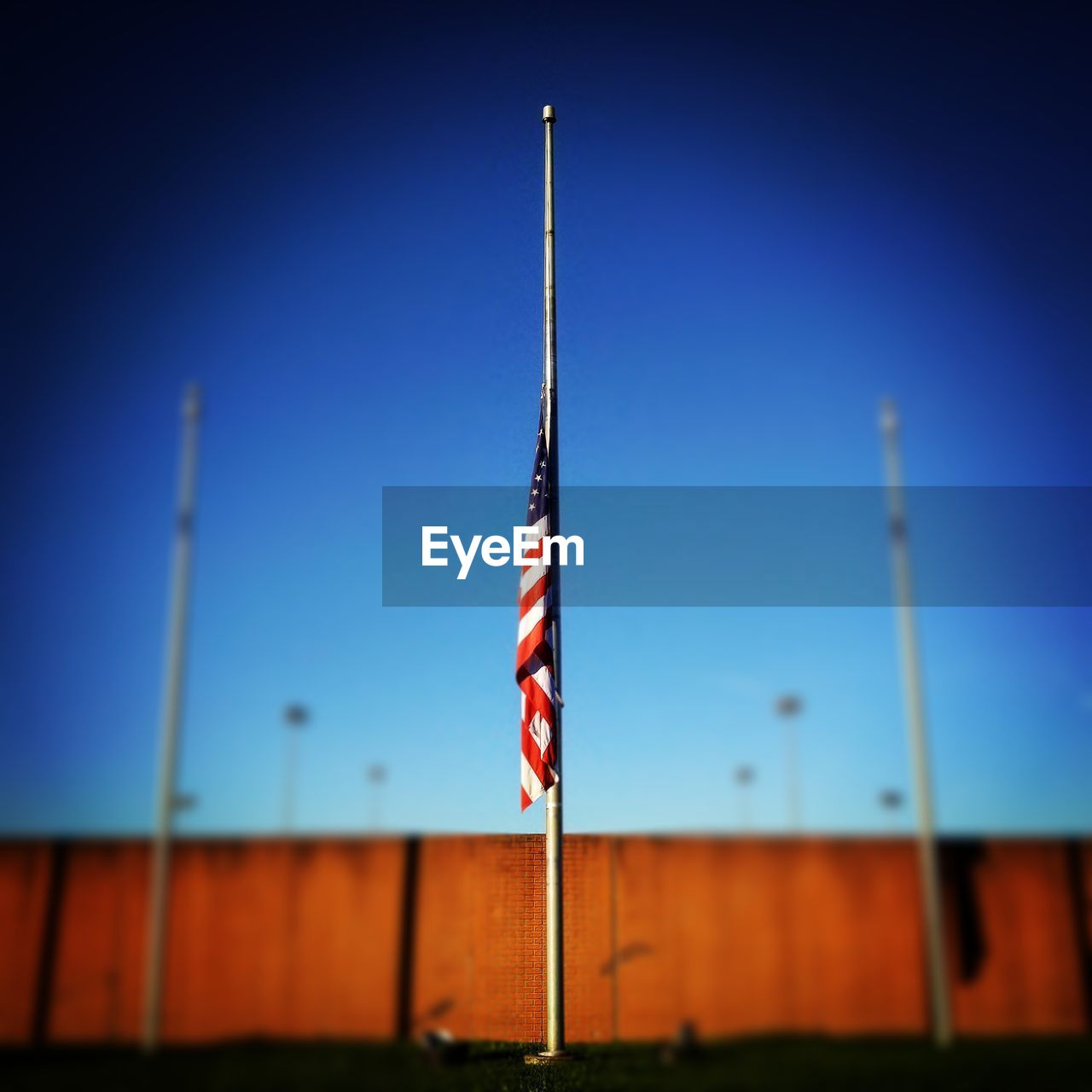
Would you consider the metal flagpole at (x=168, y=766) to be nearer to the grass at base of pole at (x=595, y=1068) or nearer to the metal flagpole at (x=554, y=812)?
the grass at base of pole at (x=595, y=1068)

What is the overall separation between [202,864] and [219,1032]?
1.78m

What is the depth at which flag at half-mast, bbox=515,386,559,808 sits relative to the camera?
832 cm

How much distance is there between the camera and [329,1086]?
938cm

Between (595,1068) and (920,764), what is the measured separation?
19.0 ft

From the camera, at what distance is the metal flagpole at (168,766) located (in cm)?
1158

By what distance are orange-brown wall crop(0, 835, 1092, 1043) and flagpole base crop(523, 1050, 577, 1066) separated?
3.56m

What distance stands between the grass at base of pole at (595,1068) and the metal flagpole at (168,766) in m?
0.71

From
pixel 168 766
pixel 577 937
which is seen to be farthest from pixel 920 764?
pixel 168 766

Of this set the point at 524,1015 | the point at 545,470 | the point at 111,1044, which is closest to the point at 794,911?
the point at 524,1015

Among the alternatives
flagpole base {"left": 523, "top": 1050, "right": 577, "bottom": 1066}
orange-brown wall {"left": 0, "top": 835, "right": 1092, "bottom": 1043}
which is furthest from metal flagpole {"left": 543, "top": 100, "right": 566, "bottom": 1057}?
orange-brown wall {"left": 0, "top": 835, "right": 1092, "bottom": 1043}

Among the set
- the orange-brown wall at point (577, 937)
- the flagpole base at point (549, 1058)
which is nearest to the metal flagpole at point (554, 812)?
the flagpole base at point (549, 1058)

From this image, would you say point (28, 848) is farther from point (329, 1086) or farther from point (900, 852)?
point (900, 852)

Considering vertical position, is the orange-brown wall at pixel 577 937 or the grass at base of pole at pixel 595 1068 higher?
the orange-brown wall at pixel 577 937

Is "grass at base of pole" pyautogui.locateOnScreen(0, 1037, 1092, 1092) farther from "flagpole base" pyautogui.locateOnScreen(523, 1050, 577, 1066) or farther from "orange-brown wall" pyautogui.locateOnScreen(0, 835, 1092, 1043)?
"orange-brown wall" pyautogui.locateOnScreen(0, 835, 1092, 1043)
